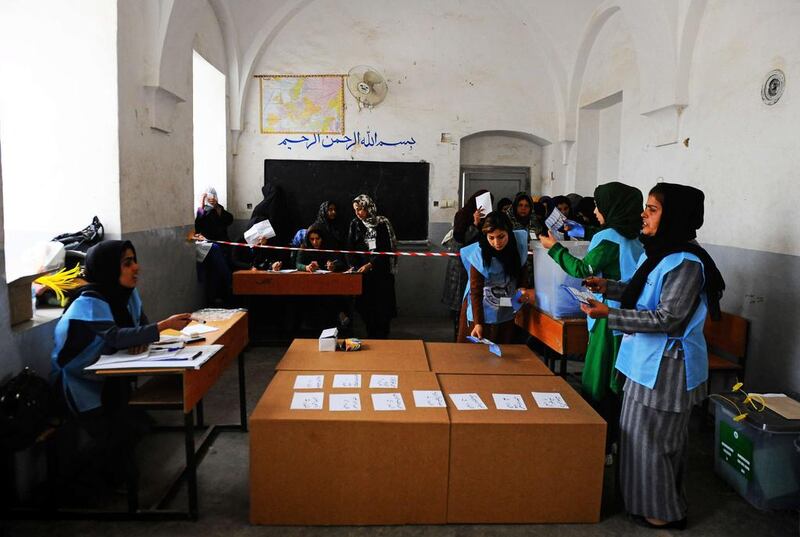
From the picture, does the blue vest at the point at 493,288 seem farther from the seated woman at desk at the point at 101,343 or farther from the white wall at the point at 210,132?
the white wall at the point at 210,132

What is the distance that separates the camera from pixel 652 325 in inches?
97.7

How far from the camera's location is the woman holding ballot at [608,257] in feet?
10.3

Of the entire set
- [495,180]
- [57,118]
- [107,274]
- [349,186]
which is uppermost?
[57,118]

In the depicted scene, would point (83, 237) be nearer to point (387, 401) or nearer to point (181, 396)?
point (181, 396)

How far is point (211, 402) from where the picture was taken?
4355 millimetres

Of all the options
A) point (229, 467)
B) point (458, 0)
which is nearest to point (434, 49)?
point (458, 0)

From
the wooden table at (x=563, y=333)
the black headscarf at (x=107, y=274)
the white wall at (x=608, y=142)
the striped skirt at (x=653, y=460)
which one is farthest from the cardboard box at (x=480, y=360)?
the white wall at (x=608, y=142)

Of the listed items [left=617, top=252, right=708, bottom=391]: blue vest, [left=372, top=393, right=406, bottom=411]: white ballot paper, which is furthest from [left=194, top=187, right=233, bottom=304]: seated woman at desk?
[left=617, top=252, right=708, bottom=391]: blue vest

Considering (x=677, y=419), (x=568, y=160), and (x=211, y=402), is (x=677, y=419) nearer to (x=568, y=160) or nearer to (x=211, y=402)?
(x=211, y=402)

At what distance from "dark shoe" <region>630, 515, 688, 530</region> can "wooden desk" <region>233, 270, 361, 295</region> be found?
3614 mm

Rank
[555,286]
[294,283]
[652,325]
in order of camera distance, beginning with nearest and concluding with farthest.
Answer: [652,325], [555,286], [294,283]

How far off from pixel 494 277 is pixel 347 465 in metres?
1.83

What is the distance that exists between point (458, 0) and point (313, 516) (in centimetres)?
678

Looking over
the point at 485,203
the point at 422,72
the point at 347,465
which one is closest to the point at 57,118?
the point at 347,465
